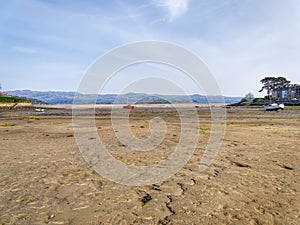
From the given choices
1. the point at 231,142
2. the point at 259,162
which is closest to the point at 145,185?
the point at 259,162

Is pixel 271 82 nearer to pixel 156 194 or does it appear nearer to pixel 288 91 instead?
pixel 288 91

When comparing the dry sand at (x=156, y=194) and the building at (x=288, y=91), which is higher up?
the building at (x=288, y=91)

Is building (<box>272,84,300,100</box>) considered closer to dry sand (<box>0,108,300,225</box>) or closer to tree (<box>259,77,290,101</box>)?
tree (<box>259,77,290,101</box>)

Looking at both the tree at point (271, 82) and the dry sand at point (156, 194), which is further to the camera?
the tree at point (271, 82)

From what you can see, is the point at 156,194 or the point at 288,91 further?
the point at 288,91

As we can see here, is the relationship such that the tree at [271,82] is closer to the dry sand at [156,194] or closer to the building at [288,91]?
the building at [288,91]

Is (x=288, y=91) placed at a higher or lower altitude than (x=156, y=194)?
higher

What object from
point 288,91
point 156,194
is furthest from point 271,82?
point 156,194

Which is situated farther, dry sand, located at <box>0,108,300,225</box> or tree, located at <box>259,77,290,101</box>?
tree, located at <box>259,77,290,101</box>

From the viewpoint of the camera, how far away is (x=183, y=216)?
394 cm

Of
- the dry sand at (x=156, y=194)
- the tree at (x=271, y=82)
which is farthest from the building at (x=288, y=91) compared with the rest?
the dry sand at (x=156, y=194)

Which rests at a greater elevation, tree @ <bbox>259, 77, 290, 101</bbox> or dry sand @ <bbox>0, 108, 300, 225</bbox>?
tree @ <bbox>259, 77, 290, 101</bbox>

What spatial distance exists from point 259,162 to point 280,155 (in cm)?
136

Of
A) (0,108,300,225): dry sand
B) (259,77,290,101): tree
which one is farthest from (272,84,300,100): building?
(0,108,300,225): dry sand
